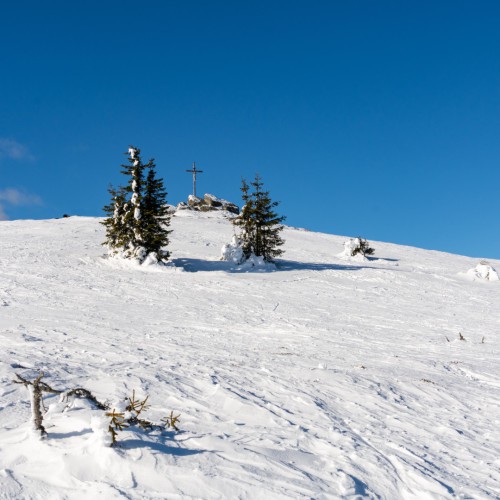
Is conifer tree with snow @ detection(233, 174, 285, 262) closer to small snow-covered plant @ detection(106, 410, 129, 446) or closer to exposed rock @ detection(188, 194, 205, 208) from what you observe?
small snow-covered plant @ detection(106, 410, 129, 446)

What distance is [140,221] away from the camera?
27875 millimetres

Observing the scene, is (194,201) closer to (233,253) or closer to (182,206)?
(182,206)

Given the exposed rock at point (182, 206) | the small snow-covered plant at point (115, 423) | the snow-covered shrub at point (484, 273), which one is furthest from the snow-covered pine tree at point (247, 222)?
the exposed rock at point (182, 206)

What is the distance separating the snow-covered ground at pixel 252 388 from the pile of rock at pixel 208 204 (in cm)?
4765

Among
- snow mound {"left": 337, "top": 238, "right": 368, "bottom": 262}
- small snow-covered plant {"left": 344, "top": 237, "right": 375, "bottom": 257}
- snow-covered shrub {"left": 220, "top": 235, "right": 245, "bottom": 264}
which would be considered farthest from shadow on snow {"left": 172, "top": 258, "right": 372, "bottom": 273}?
small snow-covered plant {"left": 344, "top": 237, "right": 375, "bottom": 257}

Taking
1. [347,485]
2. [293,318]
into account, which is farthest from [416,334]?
[347,485]

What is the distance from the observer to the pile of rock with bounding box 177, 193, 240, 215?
2702 inches

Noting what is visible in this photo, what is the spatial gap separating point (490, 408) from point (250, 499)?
5.79 metres

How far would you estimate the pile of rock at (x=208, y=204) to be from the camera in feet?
225

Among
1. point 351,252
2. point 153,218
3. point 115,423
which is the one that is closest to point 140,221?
point 153,218

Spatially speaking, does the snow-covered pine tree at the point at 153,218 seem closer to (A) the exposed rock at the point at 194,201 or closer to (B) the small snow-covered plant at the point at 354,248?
(B) the small snow-covered plant at the point at 354,248

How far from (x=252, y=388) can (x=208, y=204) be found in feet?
215

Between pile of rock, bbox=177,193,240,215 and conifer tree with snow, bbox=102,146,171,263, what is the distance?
127ft

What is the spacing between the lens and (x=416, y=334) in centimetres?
1430
